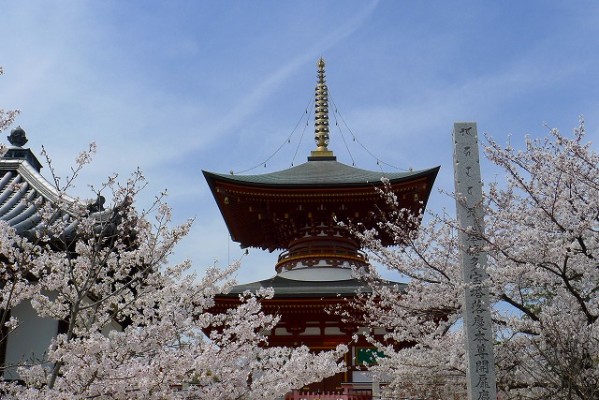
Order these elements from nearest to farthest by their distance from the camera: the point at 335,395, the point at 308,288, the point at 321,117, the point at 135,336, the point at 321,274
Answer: the point at 135,336
the point at 335,395
the point at 308,288
the point at 321,274
the point at 321,117

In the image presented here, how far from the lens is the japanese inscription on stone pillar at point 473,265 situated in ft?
26.1

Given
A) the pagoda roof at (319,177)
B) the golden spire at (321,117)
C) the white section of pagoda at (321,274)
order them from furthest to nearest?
the golden spire at (321,117), the white section of pagoda at (321,274), the pagoda roof at (319,177)

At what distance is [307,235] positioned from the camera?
17.5 metres

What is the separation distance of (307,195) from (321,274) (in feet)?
6.30

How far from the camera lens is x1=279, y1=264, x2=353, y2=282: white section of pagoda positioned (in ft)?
54.7

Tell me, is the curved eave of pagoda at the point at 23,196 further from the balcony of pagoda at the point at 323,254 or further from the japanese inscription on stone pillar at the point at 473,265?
the balcony of pagoda at the point at 323,254

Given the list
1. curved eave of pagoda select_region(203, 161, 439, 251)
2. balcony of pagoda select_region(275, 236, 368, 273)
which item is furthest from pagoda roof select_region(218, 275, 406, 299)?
curved eave of pagoda select_region(203, 161, 439, 251)

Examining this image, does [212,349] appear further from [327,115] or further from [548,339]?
[327,115]

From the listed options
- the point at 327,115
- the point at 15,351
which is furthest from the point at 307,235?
the point at 15,351

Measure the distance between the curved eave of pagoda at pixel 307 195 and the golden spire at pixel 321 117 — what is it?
1613 millimetres

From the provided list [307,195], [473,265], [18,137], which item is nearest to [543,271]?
[473,265]

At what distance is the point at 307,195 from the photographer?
653 inches

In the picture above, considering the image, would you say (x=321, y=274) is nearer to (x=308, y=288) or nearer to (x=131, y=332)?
(x=308, y=288)

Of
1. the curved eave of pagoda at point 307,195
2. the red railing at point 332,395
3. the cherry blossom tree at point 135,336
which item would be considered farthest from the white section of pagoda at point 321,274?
the cherry blossom tree at point 135,336
